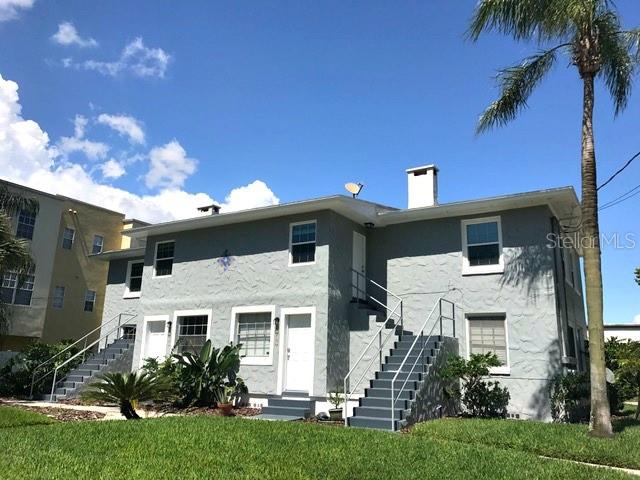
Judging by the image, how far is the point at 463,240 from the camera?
14664 millimetres

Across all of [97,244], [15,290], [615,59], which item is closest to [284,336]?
[615,59]

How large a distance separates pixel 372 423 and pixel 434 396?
2251 millimetres

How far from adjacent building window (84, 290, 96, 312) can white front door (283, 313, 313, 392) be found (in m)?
18.1

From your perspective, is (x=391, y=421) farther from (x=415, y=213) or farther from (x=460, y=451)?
(x=415, y=213)

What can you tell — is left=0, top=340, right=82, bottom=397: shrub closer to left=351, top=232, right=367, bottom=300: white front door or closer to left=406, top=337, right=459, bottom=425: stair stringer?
left=351, top=232, right=367, bottom=300: white front door

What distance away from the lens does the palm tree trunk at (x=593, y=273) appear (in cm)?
952

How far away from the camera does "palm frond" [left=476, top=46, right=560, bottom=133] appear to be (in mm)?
12086

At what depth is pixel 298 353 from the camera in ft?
48.2

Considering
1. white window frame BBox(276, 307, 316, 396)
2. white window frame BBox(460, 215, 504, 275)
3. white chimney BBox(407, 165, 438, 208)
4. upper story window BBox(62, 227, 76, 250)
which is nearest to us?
white window frame BBox(460, 215, 504, 275)

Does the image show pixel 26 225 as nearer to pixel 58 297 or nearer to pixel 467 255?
pixel 58 297

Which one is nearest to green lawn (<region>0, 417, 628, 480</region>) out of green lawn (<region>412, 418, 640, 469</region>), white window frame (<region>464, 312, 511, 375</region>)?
→ green lawn (<region>412, 418, 640, 469</region>)

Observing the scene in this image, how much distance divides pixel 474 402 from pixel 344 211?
625 centimetres

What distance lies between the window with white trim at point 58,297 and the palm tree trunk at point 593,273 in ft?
84.0

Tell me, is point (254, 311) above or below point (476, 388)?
above
